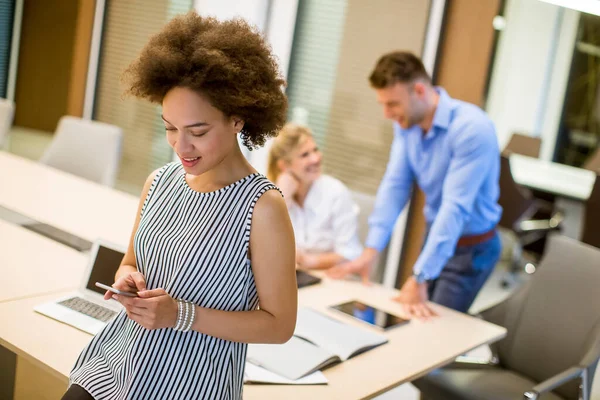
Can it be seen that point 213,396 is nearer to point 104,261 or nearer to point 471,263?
point 104,261

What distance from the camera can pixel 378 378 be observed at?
75.4 inches

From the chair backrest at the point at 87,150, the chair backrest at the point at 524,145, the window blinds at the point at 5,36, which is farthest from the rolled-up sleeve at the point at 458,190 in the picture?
the window blinds at the point at 5,36

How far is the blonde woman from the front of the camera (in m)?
3.17

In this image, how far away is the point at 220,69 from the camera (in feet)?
4.40

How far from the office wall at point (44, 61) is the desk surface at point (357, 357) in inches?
186

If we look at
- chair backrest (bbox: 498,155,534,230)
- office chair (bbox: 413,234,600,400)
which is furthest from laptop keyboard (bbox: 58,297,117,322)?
chair backrest (bbox: 498,155,534,230)

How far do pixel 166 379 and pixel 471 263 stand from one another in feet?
5.92

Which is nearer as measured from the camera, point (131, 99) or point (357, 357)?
point (357, 357)

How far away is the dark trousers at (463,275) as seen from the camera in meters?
2.93

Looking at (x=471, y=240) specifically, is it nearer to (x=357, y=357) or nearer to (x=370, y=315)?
(x=370, y=315)

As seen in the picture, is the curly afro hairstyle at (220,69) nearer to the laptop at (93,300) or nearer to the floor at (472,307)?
the laptop at (93,300)

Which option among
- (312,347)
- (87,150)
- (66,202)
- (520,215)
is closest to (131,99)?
(87,150)

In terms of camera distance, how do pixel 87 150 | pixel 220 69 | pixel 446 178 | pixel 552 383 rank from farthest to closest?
pixel 87 150 → pixel 446 178 → pixel 552 383 → pixel 220 69

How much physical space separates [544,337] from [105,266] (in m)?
1.63
